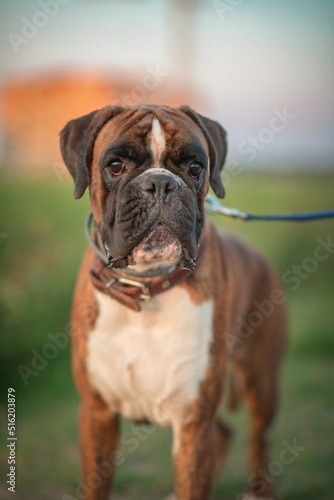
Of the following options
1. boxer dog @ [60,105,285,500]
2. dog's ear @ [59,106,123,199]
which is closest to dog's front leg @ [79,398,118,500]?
boxer dog @ [60,105,285,500]

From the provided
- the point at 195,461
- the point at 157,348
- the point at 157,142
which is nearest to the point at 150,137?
the point at 157,142

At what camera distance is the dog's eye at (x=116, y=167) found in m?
2.46

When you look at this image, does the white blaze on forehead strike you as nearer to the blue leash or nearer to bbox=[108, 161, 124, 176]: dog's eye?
Answer: bbox=[108, 161, 124, 176]: dog's eye

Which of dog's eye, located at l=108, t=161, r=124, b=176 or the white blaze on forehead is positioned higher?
the white blaze on forehead

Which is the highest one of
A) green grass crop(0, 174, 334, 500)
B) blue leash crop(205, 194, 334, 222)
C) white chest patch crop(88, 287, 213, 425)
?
blue leash crop(205, 194, 334, 222)

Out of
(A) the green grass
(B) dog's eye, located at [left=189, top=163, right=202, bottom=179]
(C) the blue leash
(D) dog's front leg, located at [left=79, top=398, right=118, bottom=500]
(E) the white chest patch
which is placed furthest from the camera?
(A) the green grass

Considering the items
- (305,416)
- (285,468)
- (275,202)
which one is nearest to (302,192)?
(275,202)

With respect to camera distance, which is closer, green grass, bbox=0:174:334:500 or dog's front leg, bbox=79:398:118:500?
dog's front leg, bbox=79:398:118:500

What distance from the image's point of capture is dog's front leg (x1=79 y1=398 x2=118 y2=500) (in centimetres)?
291

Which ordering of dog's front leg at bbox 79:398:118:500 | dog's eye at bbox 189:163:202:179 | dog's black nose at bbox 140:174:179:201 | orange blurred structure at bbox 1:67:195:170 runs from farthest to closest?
orange blurred structure at bbox 1:67:195:170, dog's front leg at bbox 79:398:118:500, dog's eye at bbox 189:163:202:179, dog's black nose at bbox 140:174:179:201

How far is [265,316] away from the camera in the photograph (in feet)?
12.4

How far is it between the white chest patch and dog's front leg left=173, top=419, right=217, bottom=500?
0.31 feet

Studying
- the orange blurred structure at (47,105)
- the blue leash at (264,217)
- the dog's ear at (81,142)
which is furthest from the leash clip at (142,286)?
the orange blurred structure at (47,105)

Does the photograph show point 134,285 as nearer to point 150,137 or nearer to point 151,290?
point 151,290
